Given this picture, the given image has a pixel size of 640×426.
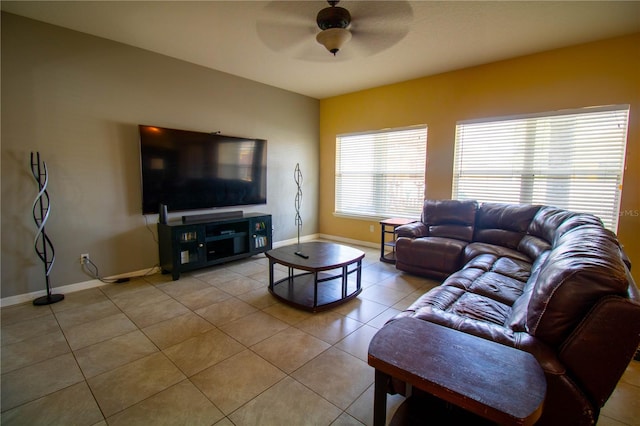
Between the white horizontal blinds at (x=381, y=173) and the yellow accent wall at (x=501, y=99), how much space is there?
6.0 inches

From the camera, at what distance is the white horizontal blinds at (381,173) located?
15.2ft

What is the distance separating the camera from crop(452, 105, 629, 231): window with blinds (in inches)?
127

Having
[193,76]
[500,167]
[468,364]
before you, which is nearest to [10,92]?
[193,76]

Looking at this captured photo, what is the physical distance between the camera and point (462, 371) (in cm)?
103

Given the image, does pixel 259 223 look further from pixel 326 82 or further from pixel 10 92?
pixel 10 92

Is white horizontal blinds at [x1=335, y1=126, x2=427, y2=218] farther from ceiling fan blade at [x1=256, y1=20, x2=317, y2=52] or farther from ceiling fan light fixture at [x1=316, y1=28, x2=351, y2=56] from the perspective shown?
ceiling fan light fixture at [x1=316, y1=28, x2=351, y2=56]

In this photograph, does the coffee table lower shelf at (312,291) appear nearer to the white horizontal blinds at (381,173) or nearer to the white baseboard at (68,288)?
the white baseboard at (68,288)

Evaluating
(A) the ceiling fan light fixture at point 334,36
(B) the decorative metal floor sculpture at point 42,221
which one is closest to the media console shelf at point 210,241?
(B) the decorative metal floor sculpture at point 42,221

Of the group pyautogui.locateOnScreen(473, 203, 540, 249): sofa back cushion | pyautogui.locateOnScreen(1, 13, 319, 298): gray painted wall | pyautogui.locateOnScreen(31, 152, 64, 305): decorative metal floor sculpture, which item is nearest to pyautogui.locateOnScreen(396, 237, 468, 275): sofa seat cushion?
pyautogui.locateOnScreen(473, 203, 540, 249): sofa back cushion

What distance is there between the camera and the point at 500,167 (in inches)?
154

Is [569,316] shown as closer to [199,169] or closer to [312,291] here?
[312,291]

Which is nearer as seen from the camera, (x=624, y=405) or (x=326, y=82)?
(x=624, y=405)

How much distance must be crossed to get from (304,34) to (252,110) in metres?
1.84

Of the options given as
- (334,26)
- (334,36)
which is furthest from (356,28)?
(334,36)
